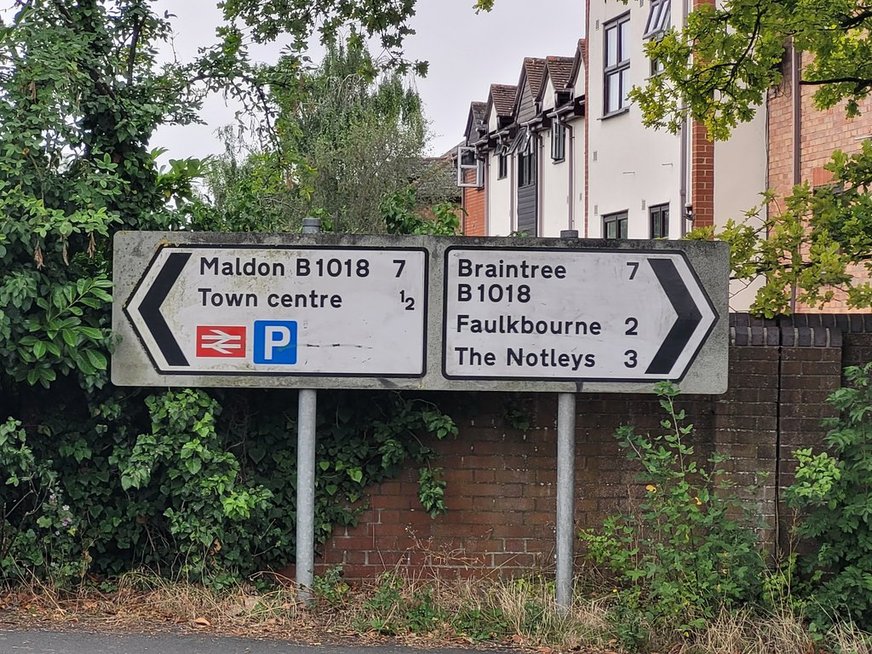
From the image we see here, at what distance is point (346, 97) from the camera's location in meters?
35.7

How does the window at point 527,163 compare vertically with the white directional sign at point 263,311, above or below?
above

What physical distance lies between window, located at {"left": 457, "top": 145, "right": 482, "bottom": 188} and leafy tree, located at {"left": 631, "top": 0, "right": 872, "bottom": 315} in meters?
31.9

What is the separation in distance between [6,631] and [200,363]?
1.51 metres

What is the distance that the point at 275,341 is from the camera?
5.94 meters

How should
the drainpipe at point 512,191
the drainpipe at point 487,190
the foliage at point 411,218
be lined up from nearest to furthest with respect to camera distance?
the foliage at point 411,218
the drainpipe at point 512,191
the drainpipe at point 487,190

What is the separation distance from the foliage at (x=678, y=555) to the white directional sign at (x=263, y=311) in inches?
54.8

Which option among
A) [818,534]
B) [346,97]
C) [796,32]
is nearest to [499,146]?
[346,97]

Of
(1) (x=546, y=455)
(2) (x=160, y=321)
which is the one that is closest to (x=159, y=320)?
(2) (x=160, y=321)

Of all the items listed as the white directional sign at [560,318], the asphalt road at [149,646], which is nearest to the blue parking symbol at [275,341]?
the white directional sign at [560,318]

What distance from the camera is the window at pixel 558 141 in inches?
1174

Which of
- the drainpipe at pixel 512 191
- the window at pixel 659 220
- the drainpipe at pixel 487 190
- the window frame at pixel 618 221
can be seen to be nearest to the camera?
the window at pixel 659 220

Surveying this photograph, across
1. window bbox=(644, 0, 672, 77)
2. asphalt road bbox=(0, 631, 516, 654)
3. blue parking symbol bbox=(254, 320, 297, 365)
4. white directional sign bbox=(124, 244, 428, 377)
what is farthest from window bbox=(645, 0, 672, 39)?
asphalt road bbox=(0, 631, 516, 654)

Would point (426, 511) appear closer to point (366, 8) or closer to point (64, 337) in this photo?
point (64, 337)

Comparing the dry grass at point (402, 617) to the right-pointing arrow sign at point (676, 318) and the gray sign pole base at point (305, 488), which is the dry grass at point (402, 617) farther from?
the right-pointing arrow sign at point (676, 318)
